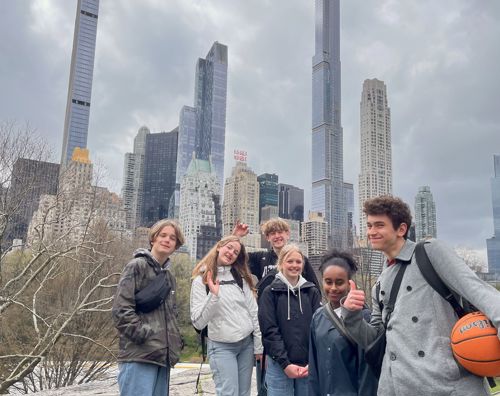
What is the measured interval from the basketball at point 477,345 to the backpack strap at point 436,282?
0.36 ft

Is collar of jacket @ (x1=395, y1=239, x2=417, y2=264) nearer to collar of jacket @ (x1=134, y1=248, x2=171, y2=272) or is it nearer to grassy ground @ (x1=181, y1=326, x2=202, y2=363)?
collar of jacket @ (x1=134, y1=248, x2=171, y2=272)

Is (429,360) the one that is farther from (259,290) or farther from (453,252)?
(259,290)

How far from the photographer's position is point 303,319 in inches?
136

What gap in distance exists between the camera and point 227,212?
511 ft

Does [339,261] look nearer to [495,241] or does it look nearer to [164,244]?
[164,244]

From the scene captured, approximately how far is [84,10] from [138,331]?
7696 inches

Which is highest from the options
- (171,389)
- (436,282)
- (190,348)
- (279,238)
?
(279,238)

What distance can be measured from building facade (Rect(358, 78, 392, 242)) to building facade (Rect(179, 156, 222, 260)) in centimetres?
5985

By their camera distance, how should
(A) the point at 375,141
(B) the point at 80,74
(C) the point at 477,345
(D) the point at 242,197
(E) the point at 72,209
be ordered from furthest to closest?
1. (A) the point at 375,141
2. (B) the point at 80,74
3. (D) the point at 242,197
4. (E) the point at 72,209
5. (C) the point at 477,345

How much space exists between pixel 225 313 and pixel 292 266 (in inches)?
25.9

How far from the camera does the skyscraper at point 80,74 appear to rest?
17175cm

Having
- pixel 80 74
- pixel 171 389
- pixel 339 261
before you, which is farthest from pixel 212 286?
pixel 80 74

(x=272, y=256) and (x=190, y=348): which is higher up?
(x=272, y=256)

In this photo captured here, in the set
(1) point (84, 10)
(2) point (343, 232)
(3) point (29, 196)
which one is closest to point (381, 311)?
(3) point (29, 196)
